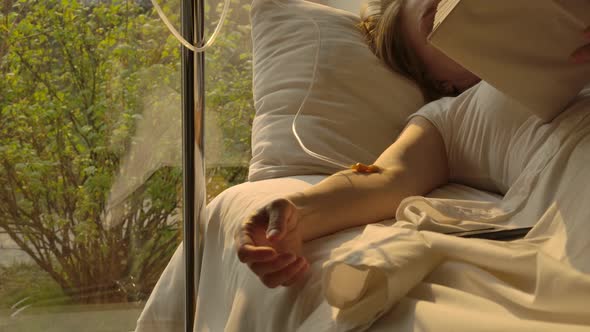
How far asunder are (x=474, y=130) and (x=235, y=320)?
584 mm

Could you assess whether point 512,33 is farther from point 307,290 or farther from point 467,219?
point 307,290

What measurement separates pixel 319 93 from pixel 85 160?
0.72 metres

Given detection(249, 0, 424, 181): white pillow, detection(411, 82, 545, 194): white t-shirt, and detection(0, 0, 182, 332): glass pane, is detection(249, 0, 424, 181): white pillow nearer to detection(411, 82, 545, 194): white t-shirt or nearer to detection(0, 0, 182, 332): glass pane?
detection(411, 82, 545, 194): white t-shirt

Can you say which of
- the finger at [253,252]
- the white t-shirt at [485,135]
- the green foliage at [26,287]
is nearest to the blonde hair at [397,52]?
the white t-shirt at [485,135]

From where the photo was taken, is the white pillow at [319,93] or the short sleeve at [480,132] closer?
the short sleeve at [480,132]

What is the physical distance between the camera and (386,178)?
4.17 feet

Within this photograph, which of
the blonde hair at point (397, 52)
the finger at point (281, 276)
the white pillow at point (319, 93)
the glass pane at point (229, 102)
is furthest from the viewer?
the glass pane at point (229, 102)

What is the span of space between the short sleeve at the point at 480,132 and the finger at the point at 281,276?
476 millimetres

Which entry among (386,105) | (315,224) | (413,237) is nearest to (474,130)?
(386,105)

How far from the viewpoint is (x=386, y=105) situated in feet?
5.27

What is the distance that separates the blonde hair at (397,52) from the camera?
65.4 inches

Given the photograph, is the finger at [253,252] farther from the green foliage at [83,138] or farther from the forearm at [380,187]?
the green foliage at [83,138]

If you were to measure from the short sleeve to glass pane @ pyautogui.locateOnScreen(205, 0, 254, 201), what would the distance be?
0.92 m

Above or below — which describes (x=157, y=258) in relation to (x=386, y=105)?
below
